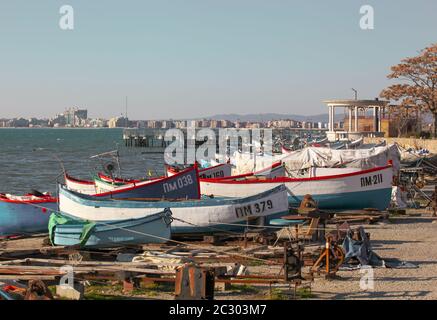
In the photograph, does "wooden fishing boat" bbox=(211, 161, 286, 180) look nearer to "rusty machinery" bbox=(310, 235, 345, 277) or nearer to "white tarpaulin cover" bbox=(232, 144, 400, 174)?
"white tarpaulin cover" bbox=(232, 144, 400, 174)

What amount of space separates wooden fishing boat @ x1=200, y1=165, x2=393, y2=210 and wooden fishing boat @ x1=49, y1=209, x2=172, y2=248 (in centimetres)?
906

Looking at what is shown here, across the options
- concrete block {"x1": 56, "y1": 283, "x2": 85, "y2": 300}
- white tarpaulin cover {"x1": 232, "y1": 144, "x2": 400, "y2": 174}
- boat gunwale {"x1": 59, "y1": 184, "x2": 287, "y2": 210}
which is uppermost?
white tarpaulin cover {"x1": 232, "y1": 144, "x2": 400, "y2": 174}

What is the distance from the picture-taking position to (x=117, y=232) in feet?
69.0

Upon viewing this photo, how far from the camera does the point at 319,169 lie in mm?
34781

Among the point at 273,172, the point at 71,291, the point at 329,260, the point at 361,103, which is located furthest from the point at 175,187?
the point at 361,103

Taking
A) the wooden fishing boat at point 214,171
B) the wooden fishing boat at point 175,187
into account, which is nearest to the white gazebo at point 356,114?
the wooden fishing boat at point 214,171

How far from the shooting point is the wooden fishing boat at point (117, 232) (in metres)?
20.9

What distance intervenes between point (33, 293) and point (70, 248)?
7831mm

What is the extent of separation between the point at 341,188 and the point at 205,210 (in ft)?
29.1

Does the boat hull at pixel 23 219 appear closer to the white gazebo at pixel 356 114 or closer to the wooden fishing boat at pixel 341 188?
the wooden fishing boat at pixel 341 188

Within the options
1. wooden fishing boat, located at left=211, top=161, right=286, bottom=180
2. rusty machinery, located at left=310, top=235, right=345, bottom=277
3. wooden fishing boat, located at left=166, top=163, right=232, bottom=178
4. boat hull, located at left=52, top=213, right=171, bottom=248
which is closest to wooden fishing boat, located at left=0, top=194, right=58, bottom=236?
boat hull, located at left=52, top=213, right=171, bottom=248

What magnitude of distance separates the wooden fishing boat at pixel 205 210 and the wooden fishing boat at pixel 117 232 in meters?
1.64

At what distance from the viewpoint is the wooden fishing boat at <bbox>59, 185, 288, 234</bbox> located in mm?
23375
